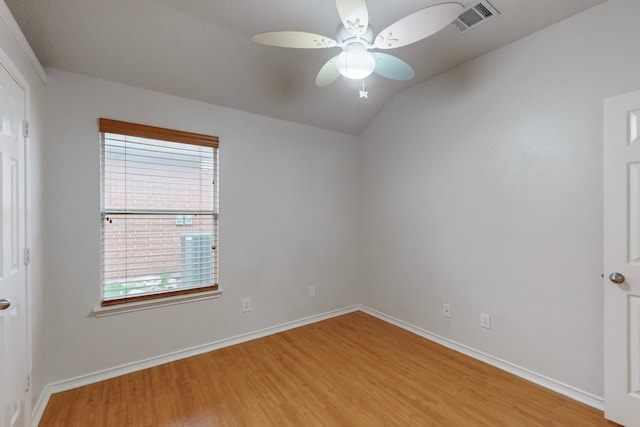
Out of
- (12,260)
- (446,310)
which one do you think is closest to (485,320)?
(446,310)

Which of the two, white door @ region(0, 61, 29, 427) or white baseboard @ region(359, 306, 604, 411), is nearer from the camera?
white door @ region(0, 61, 29, 427)

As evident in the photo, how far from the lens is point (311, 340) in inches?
115

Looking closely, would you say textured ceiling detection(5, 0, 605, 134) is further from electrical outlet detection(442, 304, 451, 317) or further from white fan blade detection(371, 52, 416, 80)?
electrical outlet detection(442, 304, 451, 317)

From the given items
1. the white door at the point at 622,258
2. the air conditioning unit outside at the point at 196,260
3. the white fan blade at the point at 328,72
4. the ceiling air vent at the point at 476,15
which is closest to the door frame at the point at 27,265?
the air conditioning unit outside at the point at 196,260

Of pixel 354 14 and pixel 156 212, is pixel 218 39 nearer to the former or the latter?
pixel 354 14

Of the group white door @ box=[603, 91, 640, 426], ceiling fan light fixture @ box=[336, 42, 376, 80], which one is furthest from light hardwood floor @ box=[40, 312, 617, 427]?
ceiling fan light fixture @ box=[336, 42, 376, 80]

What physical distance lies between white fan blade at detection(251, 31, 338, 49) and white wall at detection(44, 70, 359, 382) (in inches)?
57.6

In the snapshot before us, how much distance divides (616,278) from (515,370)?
1.05m

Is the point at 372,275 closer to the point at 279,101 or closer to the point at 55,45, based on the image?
the point at 279,101

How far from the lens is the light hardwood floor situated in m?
1.81

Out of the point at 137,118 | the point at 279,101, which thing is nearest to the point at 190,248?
the point at 137,118

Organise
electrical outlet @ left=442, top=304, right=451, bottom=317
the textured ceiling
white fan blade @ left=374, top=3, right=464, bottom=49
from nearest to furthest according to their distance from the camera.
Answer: white fan blade @ left=374, top=3, right=464, bottom=49
the textured ceiling
electrical outlet @ left=442, top=304, right=451, bottom=317

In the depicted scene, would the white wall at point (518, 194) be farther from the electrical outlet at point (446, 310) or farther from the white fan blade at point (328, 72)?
the white fan blade at point (328, 72)

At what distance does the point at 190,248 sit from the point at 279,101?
1.69 metres
